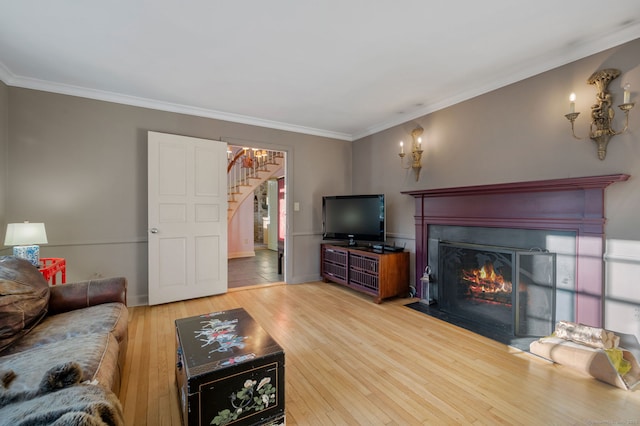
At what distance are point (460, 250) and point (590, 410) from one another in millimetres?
1726

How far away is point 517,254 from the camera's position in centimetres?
264

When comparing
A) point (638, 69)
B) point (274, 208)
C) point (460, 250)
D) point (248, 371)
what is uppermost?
point (638, 69)

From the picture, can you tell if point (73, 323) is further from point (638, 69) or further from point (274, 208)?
point (274, 208)

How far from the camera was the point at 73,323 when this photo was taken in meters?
1.83

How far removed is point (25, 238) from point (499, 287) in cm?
441

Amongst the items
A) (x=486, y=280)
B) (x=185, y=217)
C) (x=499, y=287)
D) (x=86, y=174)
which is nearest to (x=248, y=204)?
(x=185, y=217)

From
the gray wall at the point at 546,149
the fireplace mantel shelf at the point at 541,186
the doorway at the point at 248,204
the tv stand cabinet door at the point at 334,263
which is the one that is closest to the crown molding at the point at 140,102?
the doorway at the point at 248,204

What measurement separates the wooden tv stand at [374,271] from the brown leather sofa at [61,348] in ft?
8.73

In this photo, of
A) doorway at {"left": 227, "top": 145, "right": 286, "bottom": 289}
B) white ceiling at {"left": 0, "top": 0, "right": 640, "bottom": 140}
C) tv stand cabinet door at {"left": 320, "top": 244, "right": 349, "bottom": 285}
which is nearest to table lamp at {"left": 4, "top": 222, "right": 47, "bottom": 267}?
white ceiling at {"left": 0, "top": 0, "right": 640, "bottom": 140}

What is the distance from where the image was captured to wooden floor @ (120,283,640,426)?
5.37ft

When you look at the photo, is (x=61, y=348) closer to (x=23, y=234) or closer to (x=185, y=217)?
(x=23, y=234)

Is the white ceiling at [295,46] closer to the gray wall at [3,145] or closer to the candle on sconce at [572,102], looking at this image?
the gray wall at [3,145]

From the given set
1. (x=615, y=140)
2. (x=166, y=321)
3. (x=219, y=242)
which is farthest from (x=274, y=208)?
(x=615, y=140)

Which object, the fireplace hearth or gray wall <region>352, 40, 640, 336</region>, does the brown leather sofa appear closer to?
the fireplace hearth
